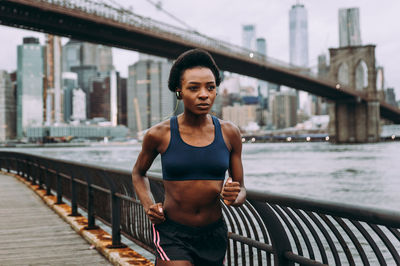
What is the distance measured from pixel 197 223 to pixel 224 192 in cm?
29

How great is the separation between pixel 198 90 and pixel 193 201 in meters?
0.50

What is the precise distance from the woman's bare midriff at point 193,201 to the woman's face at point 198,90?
333mm

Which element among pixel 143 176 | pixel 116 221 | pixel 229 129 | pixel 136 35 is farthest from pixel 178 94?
pixel 136 35

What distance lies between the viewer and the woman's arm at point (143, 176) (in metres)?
2.31

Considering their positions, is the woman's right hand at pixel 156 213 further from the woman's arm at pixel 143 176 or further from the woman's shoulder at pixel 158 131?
the woman's shoulder at pixel 158 131

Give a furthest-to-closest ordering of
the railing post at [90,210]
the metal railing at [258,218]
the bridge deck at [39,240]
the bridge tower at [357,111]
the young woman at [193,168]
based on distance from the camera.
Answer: the bridge tower at [357,111], the railing post at [90,210], the bridge deck at [39,240], the young woman at [193,168], the metal railing at [258,218]

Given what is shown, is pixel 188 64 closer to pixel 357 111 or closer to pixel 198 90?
pixel 198 90

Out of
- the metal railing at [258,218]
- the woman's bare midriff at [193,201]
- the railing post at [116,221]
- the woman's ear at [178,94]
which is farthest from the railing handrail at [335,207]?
the railing post at [116,221]

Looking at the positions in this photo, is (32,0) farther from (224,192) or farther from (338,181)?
(224,192)

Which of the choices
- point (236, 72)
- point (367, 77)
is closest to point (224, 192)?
point (236, 72)

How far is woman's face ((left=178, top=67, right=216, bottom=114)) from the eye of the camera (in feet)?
7.49

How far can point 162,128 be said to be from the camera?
2369 millimetres

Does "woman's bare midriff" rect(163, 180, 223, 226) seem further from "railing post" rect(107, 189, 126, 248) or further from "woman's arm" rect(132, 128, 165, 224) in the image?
"railing post" rect(107, 189, 126, 248)

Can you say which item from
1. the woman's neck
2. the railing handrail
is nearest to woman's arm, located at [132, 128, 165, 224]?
the woman's neck
